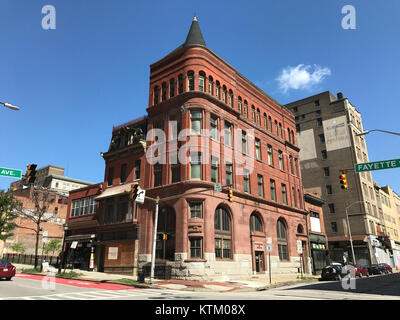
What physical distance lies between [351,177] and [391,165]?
48.4 metres

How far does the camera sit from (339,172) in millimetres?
65375

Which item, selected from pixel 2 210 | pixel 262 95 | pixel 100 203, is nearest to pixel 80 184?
pixel 2 210

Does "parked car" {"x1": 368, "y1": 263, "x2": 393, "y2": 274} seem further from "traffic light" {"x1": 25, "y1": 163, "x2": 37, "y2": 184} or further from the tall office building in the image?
"traffic light" {"x1": 25, "y1": 163, "x2": 37, "y2": 184}

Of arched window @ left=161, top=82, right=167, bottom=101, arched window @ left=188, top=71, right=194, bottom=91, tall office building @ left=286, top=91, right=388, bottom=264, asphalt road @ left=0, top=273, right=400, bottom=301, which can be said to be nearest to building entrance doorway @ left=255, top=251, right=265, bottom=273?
asphalt road @ left=0, top=273, right=400, bottom=301

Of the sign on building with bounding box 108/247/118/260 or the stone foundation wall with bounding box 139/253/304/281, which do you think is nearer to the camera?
the stone foundation wall with bounding box 139/253/304/281

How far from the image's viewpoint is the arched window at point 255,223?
114 feet

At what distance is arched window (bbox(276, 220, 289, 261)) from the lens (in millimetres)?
37969

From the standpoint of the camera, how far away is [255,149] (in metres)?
38.6

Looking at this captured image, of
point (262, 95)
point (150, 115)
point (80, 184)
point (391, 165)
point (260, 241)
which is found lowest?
point (260, 241)

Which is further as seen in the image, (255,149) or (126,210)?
(255,149)

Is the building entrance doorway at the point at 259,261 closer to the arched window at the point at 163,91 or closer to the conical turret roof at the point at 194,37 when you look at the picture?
the arched window at the point at 163,91

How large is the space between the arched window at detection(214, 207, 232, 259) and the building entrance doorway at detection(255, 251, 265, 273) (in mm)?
5534
